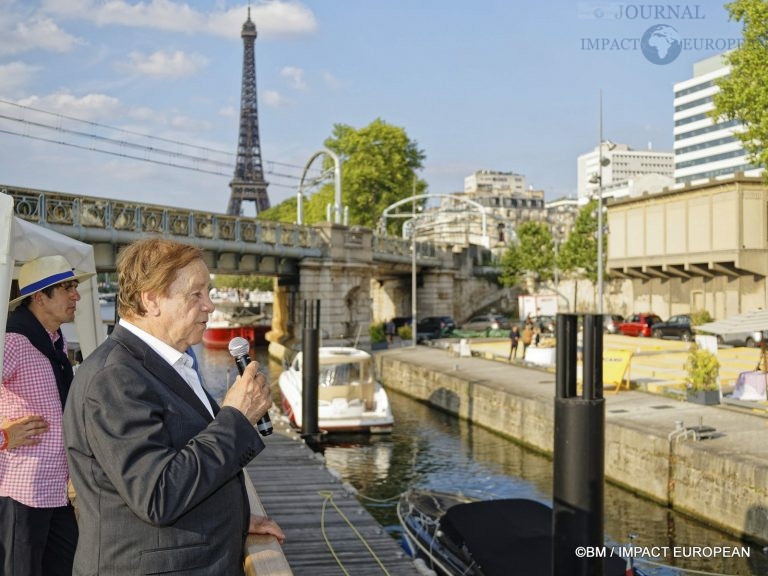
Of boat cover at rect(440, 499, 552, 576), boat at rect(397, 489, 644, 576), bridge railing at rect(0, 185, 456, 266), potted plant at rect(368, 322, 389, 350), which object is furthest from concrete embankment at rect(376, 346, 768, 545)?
potted plant at rect(368, 322, 389, 350)

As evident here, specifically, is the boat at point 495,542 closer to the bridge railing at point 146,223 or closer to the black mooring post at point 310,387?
the black mooring post at point 310,387

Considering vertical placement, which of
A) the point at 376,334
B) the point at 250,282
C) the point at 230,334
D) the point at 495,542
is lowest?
the point at 495,542

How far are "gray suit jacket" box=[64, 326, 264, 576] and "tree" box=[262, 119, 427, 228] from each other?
6389 centimetres

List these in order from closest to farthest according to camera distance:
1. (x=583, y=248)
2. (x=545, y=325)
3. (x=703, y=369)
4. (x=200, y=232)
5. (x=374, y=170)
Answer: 1. (x=703, y=369)
2. (x=200, y=232)
3. (x=545, y=325)
4. (x=583, y=248)
5. (x=374, y=170)

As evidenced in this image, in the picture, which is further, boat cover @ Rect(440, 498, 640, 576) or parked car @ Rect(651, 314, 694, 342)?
parked car @ Rect(651, 314, 694, 342)

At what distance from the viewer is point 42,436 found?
4.22 m

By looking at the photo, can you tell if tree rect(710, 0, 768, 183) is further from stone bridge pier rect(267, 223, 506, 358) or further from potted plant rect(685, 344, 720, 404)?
stone bridge pier rect(267, 223, 506, 358)

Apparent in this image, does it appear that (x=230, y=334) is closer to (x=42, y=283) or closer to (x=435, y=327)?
(x=435, y=327)

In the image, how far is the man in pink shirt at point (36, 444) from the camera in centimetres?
404

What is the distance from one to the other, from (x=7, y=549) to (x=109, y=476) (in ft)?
5.65

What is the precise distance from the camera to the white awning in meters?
17.4

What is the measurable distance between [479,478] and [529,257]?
138 ft

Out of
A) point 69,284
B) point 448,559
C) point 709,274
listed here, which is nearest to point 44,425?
point 69,284

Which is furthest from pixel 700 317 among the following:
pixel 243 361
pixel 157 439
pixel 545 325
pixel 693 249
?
pixel 157 439
